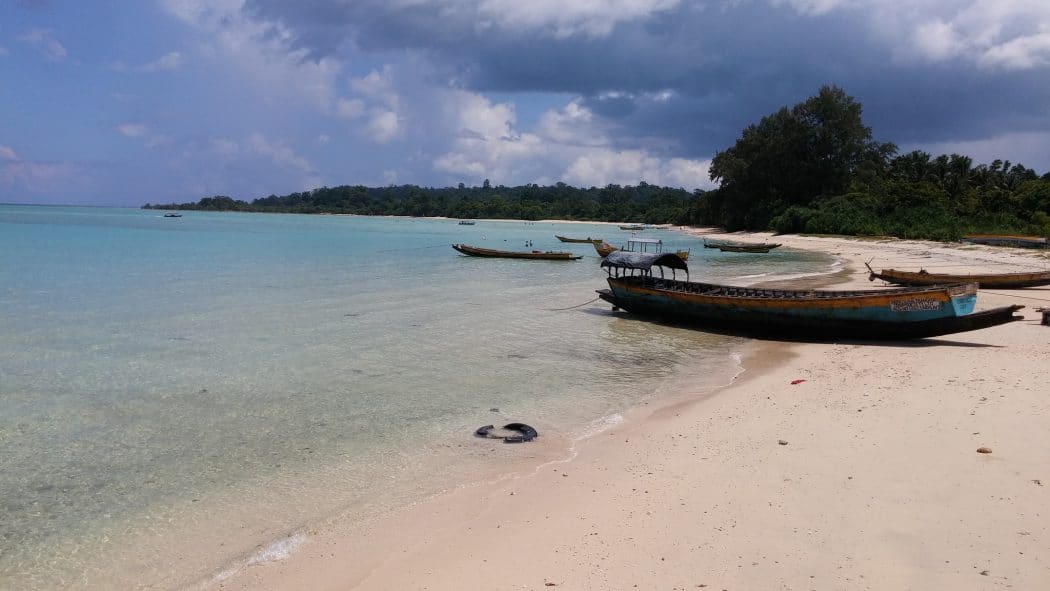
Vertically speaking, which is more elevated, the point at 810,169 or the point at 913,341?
the point at 810,169

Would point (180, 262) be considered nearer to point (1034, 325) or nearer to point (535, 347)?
point (535, 347)

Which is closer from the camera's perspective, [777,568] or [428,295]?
[777,568]

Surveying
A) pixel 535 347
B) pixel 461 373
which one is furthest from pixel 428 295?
pixel 461 373

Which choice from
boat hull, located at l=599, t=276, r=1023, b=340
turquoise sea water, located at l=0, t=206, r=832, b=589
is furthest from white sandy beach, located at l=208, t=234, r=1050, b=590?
boat hull, located at l=599, t=276, r=1023, b=340

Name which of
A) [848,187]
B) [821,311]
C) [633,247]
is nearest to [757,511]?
[821,311]

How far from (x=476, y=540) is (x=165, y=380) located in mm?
8570

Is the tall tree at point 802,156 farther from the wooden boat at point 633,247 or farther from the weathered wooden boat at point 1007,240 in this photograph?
the wooden boat at point 633,247

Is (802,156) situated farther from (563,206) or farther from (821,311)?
(563,206)

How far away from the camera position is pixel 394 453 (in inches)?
324

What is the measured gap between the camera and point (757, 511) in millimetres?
5812

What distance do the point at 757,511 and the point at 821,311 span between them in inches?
385

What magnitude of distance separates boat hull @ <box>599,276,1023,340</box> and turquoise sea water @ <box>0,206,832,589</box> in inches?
32.4

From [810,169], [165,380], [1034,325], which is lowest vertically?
[165,380]

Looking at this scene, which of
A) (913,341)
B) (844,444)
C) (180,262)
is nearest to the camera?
(844,444)
